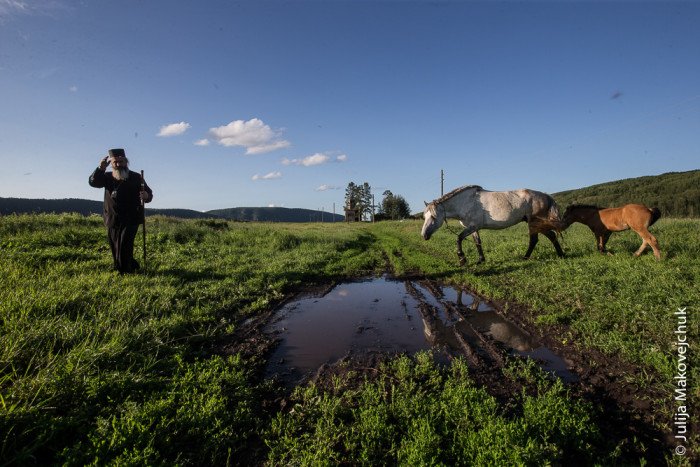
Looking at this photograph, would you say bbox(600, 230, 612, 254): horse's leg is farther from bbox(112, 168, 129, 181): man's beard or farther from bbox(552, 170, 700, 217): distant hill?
bbox(552, 170, 700, 217): distant hill

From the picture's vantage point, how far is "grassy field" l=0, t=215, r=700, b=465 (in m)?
2.36

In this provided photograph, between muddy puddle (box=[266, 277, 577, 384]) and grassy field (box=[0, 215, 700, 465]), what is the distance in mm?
372

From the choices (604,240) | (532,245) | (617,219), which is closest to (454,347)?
(532,245)

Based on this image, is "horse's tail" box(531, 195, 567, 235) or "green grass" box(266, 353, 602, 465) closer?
"green grass" box(266, 353, 602, 465)

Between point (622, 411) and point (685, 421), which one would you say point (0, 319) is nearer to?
point (622, 411)

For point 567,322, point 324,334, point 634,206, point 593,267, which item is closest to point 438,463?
point 324,334

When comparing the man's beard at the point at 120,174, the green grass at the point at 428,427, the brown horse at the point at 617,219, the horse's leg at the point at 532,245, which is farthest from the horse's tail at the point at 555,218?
the man's beard at the point at 120,174

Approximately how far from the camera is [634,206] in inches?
346

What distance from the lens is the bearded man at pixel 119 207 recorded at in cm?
722

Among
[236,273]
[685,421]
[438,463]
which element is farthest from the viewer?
[236,273]

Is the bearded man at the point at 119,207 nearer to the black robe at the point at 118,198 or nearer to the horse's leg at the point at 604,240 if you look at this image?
the black robe at the point at 118,198

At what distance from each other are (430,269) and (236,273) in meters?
5.63

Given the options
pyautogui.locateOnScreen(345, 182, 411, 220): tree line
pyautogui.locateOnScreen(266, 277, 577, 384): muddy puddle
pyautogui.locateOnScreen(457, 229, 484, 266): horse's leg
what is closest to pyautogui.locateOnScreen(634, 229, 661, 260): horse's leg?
pyautogui.locateOnScreen(457, 229, 484, 266): horse's leg

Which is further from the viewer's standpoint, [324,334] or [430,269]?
[430,269]
